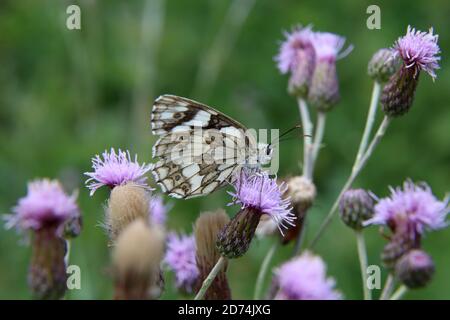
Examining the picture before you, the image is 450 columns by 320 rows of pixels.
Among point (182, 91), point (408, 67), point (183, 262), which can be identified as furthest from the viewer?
point (182, 91)

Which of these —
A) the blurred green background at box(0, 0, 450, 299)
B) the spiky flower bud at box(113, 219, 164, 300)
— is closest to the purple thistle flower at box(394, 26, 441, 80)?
the spiky flower bud at box(113, 219, 164, 300)

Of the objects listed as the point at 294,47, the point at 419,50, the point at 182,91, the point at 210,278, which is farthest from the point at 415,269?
the point at 182,91

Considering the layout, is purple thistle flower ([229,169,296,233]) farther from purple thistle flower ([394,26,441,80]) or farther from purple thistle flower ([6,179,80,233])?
purple thistle flower ([394,26,441,80])

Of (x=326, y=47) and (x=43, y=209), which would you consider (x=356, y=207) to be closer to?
(x=326, y=47)
